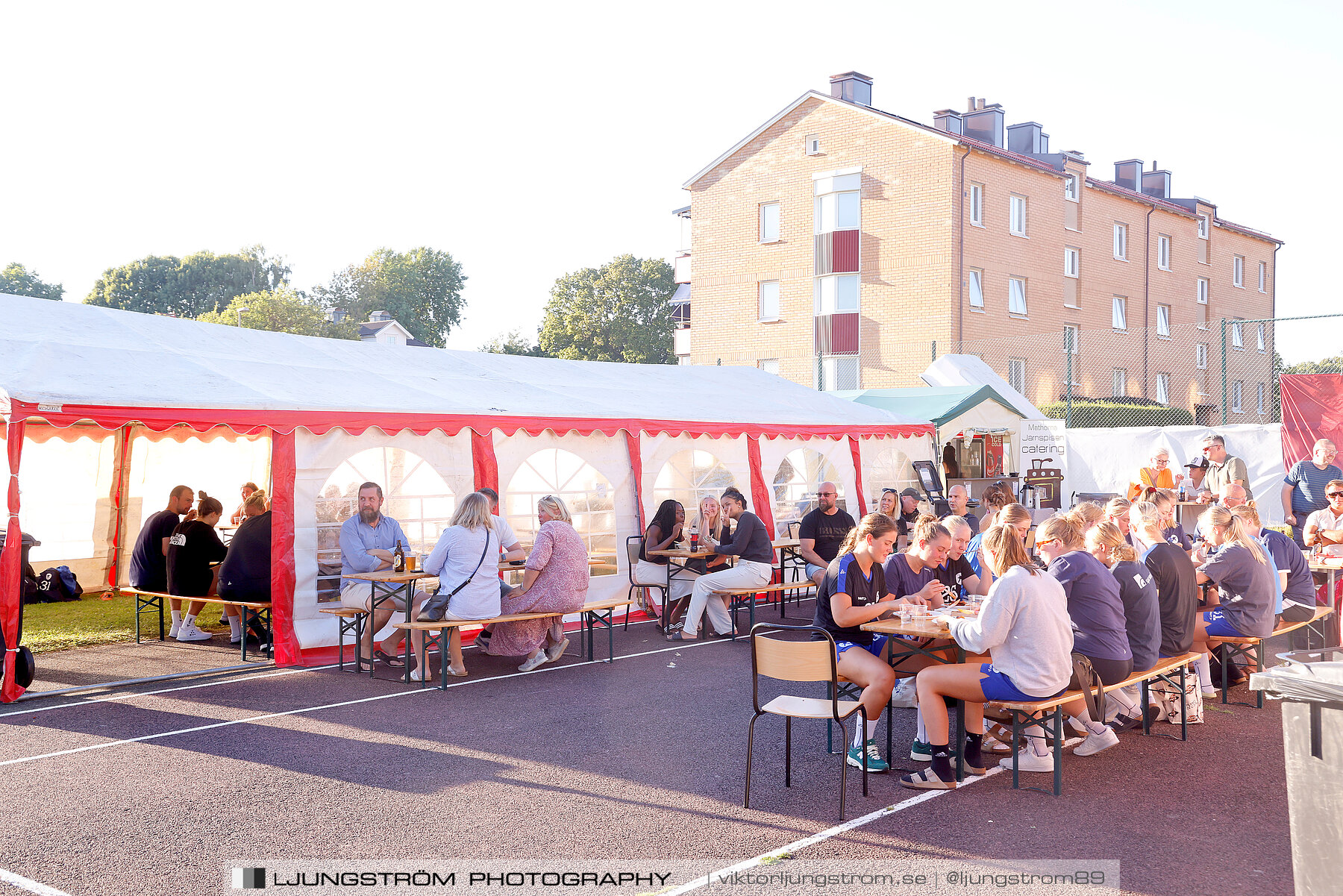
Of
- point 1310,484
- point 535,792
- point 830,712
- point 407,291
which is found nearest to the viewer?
point 830,712

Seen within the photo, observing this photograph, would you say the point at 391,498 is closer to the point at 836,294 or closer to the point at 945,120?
the point at 836,294

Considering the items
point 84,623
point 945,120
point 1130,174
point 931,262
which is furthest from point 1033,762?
point 1130,174

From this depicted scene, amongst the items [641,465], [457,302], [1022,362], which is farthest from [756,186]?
[457,302]

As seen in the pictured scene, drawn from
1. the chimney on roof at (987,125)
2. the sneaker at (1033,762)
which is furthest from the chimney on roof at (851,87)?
the sneaker at (1033,762)

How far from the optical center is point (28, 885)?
4.17m

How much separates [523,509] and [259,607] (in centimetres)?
269

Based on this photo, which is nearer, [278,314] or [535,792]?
[535,792]

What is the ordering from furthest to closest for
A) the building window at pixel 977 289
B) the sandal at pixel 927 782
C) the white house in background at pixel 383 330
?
the white house in background at pixel 383 330
the building window at pixel 977 289
the sandal at pixel 927 782

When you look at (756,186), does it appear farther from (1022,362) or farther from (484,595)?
(484,595)

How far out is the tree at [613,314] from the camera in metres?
54.8

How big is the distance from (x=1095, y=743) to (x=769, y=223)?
979 inches

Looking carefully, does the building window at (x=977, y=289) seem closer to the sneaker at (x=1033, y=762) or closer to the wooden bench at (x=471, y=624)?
the wooden bench at (x=471, y=624)

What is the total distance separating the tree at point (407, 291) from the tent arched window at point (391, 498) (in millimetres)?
58444

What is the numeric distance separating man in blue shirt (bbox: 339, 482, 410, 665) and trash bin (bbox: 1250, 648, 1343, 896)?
21.4ft
